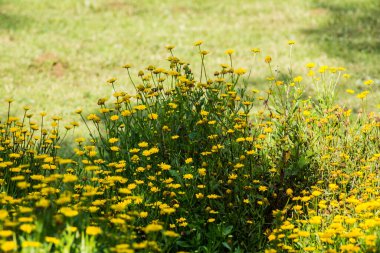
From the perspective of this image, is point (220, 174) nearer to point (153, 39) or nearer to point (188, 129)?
point (188, 129)

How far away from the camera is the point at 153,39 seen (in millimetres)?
10336

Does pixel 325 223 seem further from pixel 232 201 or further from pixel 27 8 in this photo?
pixel 27 8

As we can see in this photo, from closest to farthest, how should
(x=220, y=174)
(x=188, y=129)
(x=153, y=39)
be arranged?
(x=220, y=174)
(x=188, y=129)
(x=153, y=39)

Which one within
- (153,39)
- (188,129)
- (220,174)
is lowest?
(220,174)

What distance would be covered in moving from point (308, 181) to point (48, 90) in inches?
178

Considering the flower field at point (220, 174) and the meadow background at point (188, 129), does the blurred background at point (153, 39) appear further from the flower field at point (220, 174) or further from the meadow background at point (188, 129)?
the flower field at point (220, 174)

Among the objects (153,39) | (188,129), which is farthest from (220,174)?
(153,39)

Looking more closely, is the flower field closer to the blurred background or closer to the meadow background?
the meadow background

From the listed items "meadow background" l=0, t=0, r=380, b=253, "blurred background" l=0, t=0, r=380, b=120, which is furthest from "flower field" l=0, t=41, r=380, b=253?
"blurred background" l=0, t=0, r=380, b=120

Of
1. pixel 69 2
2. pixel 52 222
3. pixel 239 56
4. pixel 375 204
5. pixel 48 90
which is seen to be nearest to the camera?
pixel 52 222

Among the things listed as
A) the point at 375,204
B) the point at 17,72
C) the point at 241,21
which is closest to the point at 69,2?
the point at 241,21

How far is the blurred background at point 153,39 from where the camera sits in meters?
8.10

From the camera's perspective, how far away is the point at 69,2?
12547 mm

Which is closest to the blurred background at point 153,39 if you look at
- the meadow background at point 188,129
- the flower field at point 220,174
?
the meadow background at point 188,129
